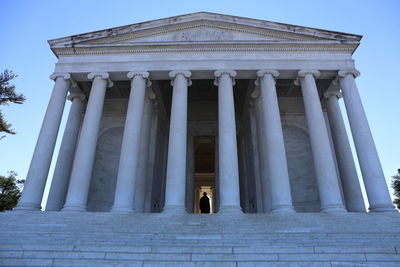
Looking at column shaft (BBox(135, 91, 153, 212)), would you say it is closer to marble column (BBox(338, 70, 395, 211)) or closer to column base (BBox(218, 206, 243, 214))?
column base (BBox(218, 206, 243, 214))

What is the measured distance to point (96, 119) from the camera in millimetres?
27031

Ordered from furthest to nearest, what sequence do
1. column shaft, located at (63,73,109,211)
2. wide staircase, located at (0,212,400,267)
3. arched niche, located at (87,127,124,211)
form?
arched niche, located at (87,127,124,211) → column shaft, located at (63,73,109,211) → wide staircase, located at (0,212,400,267)

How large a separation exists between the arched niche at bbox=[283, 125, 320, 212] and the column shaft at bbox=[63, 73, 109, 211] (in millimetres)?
22296

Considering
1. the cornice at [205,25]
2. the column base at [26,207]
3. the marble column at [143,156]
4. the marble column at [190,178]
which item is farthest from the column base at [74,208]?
the cornice at [205,25]

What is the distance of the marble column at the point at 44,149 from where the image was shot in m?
23.9

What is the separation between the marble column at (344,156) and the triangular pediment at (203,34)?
24.0ft

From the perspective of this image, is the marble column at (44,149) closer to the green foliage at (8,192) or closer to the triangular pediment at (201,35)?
the triangular pediment at (201,35)

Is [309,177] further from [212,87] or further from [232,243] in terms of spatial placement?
[232,243]

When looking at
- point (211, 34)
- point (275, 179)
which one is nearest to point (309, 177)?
point (275, 179)

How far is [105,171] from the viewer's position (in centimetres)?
3362

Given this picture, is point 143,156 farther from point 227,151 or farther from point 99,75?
point 227,151

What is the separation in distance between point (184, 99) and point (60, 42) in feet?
51.1

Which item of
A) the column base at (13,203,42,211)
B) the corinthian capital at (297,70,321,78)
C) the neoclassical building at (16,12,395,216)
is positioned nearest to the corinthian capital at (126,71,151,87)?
the neoclassical building at (16,12,395,216)

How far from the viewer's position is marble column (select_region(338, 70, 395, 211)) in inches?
910
